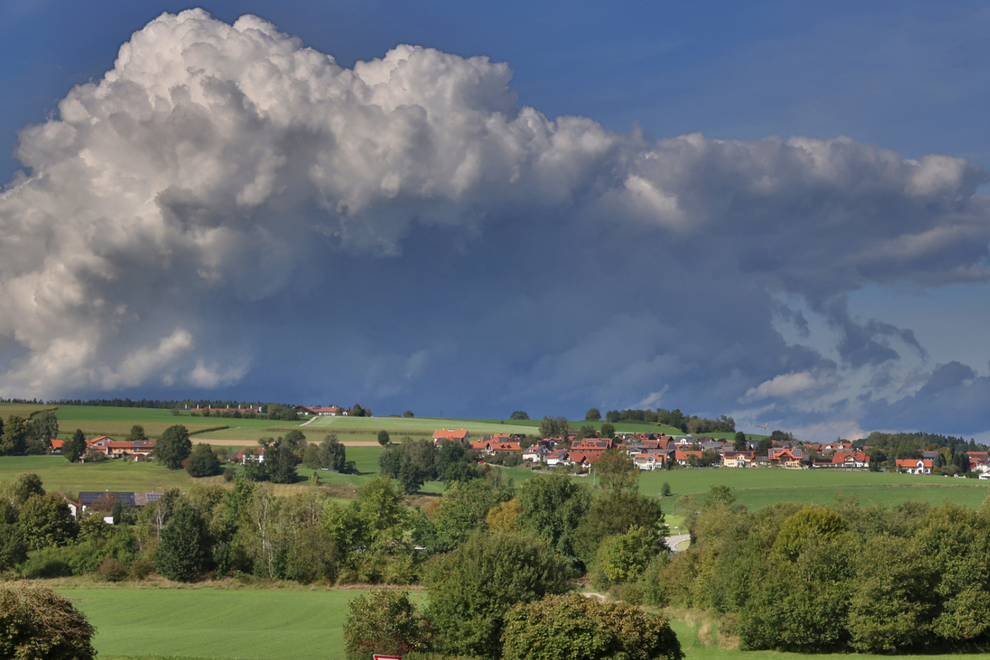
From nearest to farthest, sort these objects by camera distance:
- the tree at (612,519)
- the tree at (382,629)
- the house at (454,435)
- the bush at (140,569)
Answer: the tree at (382,629) < the bush at (140,569) < the tree at (612,519) < the house at (454,435)

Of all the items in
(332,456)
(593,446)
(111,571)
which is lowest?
(111,571)

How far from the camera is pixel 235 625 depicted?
5894 cm

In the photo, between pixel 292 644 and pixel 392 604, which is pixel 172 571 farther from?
pixel 392 604

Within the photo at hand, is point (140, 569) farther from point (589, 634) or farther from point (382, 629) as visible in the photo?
point (589, 634)

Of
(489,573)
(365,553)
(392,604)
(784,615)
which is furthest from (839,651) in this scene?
(365,553)

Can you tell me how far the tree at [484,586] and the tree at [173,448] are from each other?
115704mm

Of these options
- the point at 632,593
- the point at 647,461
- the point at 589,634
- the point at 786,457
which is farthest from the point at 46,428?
the point at 589,634

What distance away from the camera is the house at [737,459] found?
599 ft

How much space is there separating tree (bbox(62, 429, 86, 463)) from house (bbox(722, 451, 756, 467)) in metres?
126

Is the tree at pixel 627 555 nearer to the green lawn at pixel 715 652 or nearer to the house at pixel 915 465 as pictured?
the green lawn at pixel 715 652

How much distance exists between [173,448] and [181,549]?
72.7 meters

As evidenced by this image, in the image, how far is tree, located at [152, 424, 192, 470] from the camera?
149 metres

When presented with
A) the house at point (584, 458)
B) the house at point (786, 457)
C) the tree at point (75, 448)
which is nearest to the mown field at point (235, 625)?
the tree at point (75, 448)

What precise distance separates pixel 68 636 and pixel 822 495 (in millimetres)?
108010
